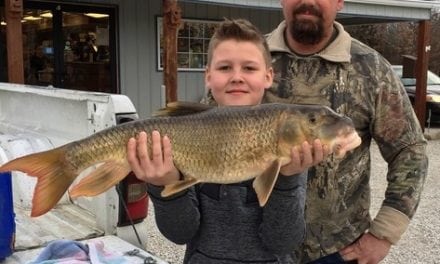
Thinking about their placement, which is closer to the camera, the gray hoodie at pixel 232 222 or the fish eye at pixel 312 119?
the fish eye at pixel 312 119

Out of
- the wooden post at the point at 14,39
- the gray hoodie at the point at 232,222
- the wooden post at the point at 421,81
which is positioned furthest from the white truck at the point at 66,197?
the wooden post at the point at 421,81

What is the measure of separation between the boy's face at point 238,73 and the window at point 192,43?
1087 centimetres

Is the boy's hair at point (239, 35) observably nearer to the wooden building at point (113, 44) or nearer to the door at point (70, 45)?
the wooden building at point (113, 44)

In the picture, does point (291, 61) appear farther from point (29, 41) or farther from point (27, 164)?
point (29, 41)

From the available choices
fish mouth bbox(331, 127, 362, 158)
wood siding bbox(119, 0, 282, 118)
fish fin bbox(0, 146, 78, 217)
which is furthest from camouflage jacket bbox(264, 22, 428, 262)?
wood siding bbox(119, 0, 282, 118)

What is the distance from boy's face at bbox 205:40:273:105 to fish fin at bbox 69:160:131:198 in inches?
18.8

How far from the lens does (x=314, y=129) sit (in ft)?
6.27

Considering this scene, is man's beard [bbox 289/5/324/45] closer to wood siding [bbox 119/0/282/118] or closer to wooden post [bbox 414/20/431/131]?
wood siding [bbox 119/0/282/118]

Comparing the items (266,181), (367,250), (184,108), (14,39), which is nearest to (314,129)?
(266,181)

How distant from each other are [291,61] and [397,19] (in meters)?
13.4

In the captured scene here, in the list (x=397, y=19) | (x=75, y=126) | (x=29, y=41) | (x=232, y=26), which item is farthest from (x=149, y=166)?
(x=397, y=19)

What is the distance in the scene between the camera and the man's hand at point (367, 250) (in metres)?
2.64

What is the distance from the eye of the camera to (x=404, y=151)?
8.70ft

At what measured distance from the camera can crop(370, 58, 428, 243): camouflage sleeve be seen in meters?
2.61
